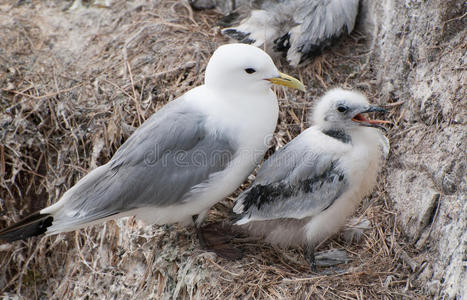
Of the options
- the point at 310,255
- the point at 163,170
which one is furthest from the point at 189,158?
the point at 310,255

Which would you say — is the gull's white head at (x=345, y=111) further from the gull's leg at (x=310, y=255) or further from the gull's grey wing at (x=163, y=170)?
the gull's leg at (x=310, y=255)

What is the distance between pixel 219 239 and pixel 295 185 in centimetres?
62

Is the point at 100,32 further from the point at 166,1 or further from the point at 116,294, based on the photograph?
the point at 116,294

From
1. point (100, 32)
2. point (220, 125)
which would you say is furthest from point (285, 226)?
point (100, 32)

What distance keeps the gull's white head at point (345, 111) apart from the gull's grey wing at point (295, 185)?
182 mm

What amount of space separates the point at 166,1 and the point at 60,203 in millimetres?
2604

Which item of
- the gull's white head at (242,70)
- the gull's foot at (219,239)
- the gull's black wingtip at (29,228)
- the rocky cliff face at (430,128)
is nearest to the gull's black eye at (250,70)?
the gull's white head at (242,70)

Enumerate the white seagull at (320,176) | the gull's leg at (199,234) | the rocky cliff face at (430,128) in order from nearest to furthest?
the rocky cliff face at (430,128) < the white seagull at (320,176) < the gull's leg at (199,234)

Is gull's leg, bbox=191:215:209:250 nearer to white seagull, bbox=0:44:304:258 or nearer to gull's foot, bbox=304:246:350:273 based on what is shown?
white seagull, bbox=0:44:304:258

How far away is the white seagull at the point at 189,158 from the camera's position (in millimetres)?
3203

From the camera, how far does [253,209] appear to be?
3.36 m

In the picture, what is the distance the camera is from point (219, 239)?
11.5 ft

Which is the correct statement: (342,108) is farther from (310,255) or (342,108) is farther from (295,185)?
(310,255)

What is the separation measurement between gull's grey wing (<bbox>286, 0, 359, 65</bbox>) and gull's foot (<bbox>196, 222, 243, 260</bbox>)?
1.50m
